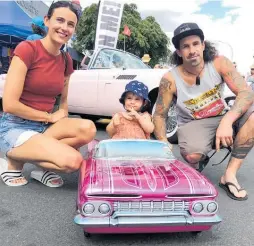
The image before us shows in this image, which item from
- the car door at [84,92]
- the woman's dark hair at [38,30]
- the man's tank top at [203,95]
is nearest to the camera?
the man's tank top at [203,95]

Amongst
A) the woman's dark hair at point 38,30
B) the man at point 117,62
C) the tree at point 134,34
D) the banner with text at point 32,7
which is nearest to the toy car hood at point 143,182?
the woman's dark hair at point 38,30

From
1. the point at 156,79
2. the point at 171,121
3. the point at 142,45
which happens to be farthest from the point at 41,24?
the point at 142,45

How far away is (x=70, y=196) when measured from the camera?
10.4ft

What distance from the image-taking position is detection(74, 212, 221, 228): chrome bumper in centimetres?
206

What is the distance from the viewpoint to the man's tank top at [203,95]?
351 centimetres

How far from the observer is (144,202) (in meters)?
2.11

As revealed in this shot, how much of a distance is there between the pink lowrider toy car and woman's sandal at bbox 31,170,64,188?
1168 millimetres

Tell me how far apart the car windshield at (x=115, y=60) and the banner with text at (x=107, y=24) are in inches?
313

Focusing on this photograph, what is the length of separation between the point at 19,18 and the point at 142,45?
20.3 meters

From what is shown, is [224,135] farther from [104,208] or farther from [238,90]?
[104,208]

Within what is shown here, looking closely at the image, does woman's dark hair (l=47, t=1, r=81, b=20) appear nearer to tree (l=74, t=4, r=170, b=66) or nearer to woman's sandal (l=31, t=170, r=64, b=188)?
woman's sandal (l=31, t=170, r=64, b=188)

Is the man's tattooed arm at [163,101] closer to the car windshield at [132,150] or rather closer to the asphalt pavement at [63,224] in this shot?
the car windshield at [132,150]

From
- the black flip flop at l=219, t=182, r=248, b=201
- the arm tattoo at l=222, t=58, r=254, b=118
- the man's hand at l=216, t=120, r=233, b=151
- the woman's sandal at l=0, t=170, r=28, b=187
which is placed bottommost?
the woman's sandal at l=0, t=170, r=28, b=187

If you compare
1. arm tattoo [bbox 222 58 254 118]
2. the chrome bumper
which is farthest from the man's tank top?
the chrome bumper
